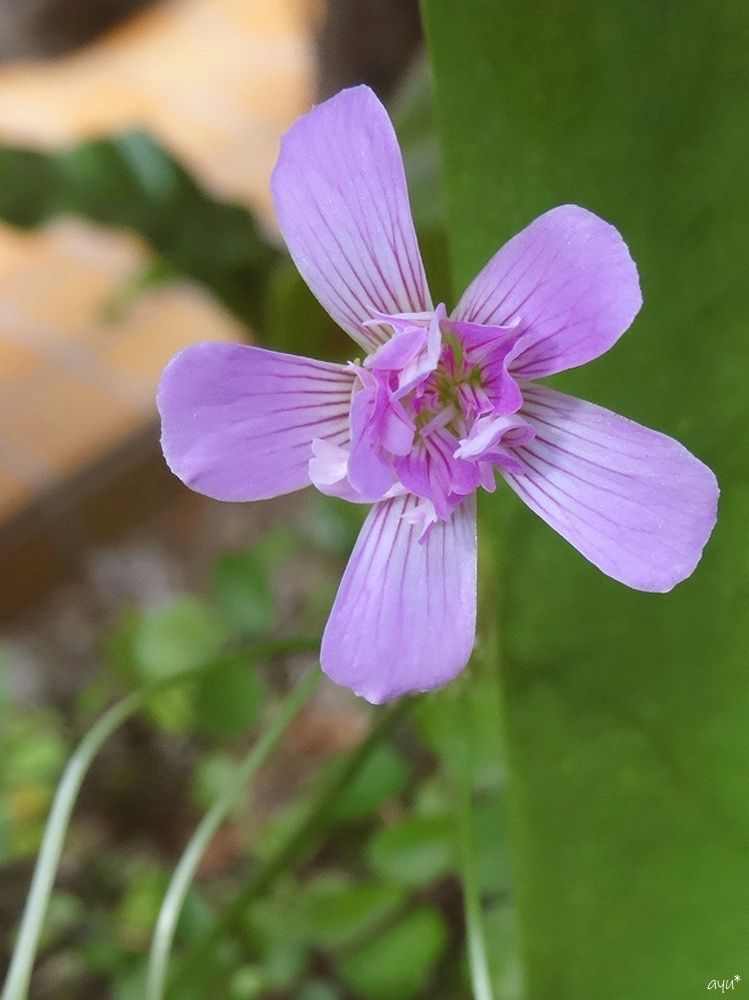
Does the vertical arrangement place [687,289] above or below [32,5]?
below

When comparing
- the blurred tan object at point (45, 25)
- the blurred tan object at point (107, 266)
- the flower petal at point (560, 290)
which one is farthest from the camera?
the blurred tan object at point (45, 25)

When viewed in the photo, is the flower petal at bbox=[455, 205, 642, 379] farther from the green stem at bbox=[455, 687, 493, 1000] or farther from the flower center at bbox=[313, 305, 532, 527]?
the green stem at bbox=[455, 687, 493, 1000]

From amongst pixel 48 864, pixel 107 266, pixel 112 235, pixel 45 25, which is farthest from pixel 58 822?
pixel 45 25

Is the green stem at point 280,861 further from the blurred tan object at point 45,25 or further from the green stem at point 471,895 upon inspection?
the blurred tan object at point 45,25

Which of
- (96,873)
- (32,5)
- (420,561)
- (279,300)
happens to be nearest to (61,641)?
(96,873)

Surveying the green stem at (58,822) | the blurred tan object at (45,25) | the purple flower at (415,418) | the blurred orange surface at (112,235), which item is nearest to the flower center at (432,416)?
the purple flower at (415,418)

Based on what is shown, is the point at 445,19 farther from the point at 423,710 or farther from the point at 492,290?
the point at 423,710

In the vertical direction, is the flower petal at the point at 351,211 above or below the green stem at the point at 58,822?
above
